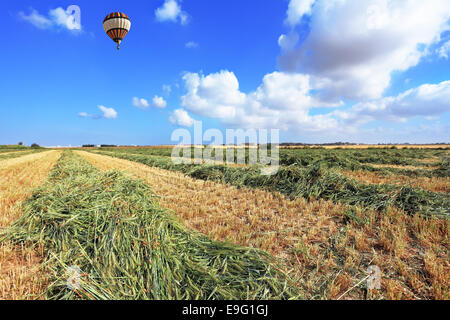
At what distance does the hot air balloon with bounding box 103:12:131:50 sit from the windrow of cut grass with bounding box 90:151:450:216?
20.5 meters

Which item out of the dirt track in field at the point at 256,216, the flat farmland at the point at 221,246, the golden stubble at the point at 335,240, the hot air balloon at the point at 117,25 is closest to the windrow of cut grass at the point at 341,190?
the flat farmland at the point at 221,246

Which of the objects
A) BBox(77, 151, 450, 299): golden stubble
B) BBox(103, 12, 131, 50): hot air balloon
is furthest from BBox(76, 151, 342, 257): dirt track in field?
BBox(103, 12, 131, 50): hot air balloon

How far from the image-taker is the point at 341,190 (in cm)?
586

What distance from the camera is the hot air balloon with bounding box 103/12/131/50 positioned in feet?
66.3

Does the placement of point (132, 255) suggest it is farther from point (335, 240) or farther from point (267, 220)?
point (335, 240)

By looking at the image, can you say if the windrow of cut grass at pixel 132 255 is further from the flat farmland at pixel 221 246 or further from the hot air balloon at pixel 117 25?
the hot air balloon at pixel 117 25

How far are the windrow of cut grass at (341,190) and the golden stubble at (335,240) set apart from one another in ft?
1.62

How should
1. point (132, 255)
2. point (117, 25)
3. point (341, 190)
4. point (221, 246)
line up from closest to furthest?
1. point (132, 255)
2. point (221, 246)
3. point (341, 190)
4. point (117, 25)

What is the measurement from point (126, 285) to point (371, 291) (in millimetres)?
2697

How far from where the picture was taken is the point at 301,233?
3.74 m

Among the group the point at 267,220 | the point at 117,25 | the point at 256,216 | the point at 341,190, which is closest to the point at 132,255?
the point at 256,216

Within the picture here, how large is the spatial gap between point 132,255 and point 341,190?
5.61 meters

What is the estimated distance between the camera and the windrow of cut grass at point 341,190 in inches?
189
